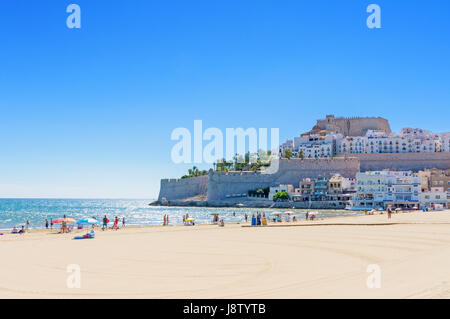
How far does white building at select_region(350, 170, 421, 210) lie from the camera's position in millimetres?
74750

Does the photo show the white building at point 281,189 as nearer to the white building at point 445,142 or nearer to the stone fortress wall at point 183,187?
the stone fortress wall at point 183,187

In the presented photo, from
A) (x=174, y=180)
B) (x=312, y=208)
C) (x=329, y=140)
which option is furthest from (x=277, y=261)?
(x=174, y=180)

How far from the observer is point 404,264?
10.7 m

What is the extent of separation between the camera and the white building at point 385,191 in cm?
7475

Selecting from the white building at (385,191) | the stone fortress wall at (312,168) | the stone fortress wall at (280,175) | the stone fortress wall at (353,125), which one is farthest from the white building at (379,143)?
the white building at (385,191)

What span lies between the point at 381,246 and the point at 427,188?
245 feet

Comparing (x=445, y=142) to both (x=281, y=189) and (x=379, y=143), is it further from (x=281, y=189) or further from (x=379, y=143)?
(x=281, y=189)

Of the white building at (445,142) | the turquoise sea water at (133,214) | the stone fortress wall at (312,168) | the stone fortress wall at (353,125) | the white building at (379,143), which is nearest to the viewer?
the turquoise sea water at (133,214)

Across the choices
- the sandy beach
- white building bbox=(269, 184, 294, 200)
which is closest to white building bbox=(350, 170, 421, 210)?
white building bbox=(269, 184, 294, 200)

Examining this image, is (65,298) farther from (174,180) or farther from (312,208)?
(174,180)

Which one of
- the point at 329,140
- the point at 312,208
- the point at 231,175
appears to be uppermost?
the point at 329,140

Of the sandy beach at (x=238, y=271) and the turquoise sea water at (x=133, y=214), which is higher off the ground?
the sandy beach at (x=238, y=271)

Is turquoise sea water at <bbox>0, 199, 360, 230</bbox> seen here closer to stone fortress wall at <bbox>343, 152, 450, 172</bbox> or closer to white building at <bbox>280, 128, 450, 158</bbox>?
stone fortress wall at <bbox>343, 152, 450, 172</bbox>

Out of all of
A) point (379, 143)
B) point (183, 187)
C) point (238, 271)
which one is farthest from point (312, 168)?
point (238, 271)
